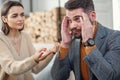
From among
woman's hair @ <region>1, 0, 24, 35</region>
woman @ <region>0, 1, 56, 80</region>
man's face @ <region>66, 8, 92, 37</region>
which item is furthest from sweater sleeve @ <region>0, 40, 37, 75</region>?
man's face @ <region>66, 8, 92, 37</region>

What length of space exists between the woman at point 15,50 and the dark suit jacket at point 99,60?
218 millimetres

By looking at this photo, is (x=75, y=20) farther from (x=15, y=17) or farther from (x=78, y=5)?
(x=15, y=17)

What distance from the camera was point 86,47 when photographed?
4.51 feet

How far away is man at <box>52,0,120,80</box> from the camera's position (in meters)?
1.34

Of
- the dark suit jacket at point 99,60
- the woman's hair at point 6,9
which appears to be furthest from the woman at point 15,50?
the dark suit jacket at point 99,60

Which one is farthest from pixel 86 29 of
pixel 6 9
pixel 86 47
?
pixel 6 9

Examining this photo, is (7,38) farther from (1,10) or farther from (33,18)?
(33,18)

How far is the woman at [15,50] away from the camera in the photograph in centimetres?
180

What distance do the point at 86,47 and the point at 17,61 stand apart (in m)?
0.67

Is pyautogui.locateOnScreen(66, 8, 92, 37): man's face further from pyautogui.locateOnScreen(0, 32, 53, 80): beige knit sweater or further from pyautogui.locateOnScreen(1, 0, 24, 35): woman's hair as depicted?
pyautogui.locateOnScreen(1, 0, 24, 35): woman's hair

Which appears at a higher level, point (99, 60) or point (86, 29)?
point (86, 29)

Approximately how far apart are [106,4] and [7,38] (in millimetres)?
3506

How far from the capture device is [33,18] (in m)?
6.10

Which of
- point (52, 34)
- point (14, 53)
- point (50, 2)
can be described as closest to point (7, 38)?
point (14, 53)
